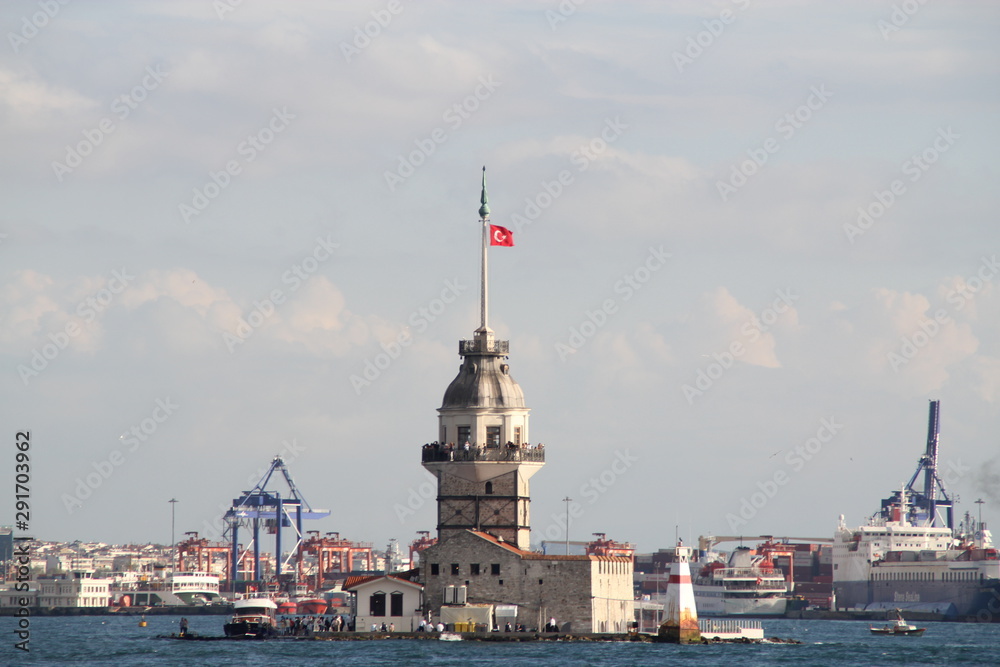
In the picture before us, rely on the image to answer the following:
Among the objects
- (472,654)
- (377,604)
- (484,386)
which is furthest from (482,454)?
(472,654)

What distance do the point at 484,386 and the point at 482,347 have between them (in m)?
1.98

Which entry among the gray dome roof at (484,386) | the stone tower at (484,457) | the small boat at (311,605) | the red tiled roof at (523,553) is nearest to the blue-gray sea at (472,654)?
the red tiled roof at (523,553)

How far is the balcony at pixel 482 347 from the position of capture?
82500mm

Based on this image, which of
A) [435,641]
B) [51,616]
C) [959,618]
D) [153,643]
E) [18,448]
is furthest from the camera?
[51,616]

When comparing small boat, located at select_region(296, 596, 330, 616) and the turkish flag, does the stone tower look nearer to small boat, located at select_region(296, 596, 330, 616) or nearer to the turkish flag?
the turkish flag

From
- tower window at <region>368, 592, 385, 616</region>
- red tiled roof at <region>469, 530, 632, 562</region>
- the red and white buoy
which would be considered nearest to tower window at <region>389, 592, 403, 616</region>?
tower window at <region>368, 592, 385, 616</region>

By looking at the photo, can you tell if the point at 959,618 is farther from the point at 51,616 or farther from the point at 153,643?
the point at 153,643

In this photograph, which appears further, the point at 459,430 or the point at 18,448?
the point at 459,430

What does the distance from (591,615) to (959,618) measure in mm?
113634

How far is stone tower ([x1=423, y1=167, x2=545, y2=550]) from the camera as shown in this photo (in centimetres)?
8106

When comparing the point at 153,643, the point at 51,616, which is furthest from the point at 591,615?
the point at 51,616

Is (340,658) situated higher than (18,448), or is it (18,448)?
(18,448)

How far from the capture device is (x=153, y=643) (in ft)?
299

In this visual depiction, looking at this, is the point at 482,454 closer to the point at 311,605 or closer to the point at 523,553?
the point at 523,553
